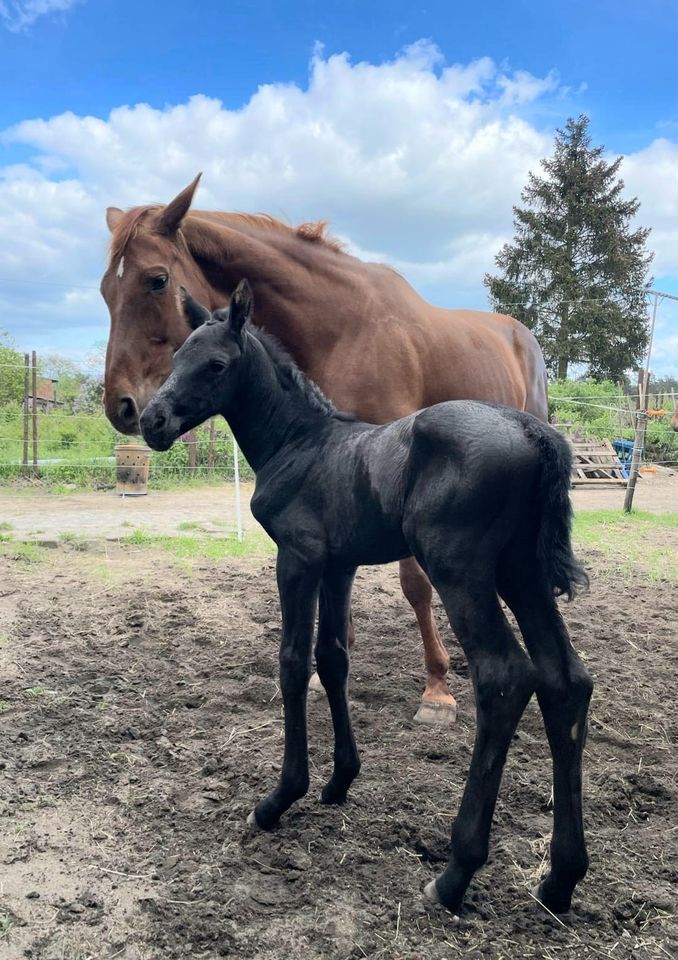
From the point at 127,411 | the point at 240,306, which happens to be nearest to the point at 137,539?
the point at 127,411

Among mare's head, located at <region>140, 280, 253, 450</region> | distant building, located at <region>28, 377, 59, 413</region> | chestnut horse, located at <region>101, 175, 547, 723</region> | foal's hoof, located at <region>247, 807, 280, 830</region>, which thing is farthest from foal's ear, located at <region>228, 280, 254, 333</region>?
distant building, located at <region>28, 377, 59, 413</region>

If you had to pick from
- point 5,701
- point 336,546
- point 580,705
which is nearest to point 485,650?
point 580,705

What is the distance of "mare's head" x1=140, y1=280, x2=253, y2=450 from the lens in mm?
2445

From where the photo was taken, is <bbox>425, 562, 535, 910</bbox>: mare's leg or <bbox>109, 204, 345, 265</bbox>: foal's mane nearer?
<bbox>425, 562, 535, 910</bbox>: mare's leg

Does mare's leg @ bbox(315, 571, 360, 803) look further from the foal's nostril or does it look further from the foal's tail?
the foal's nostril

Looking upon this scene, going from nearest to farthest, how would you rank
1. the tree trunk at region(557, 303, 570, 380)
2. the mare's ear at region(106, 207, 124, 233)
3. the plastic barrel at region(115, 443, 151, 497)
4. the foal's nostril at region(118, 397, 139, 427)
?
the foal's nostril at region(118, 397, 139, 427) → the mare's ear at region(106, 207, 124, 233) → the plastic barrel at region(115, 443, 151, 497) → the tree trunk at region(557, 303, 570, 380)

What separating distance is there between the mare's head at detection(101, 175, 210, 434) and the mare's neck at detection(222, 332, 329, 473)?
0.80 m

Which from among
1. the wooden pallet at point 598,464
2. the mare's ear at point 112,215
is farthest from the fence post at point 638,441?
the mare's ear at point 112,215

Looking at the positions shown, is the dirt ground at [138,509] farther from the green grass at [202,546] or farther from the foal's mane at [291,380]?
the foal's mane at [291,380]

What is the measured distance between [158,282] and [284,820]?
254 centimetres

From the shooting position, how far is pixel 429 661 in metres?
A: 3.77

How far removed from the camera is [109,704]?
3693 millimetres

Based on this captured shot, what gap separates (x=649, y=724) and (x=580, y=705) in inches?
66.9

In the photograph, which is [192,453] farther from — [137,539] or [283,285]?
[283,285]
